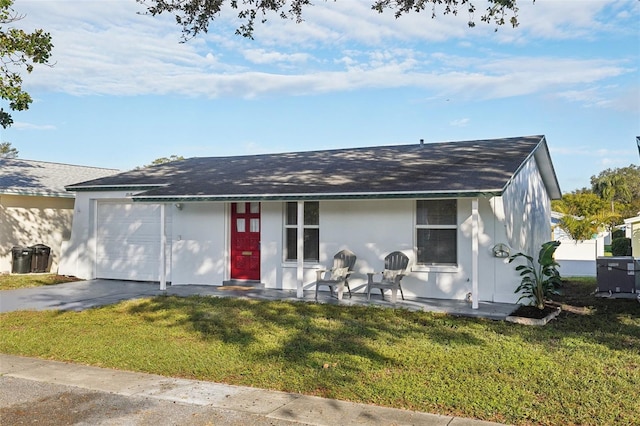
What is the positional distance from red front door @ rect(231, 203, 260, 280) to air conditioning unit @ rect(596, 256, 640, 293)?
26.6ft

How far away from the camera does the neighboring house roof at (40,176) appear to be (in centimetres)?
1700

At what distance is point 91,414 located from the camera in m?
5.21

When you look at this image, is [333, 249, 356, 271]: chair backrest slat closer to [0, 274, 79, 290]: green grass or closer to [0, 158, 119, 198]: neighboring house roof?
[0, 274, 79, 290]: green grass

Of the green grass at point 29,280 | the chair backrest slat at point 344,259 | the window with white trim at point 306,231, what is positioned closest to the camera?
the chair backrest slat at point 344,259

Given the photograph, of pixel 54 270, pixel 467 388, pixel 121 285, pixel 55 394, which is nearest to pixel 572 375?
pixel 467 388

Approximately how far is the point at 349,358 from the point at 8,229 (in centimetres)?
1435

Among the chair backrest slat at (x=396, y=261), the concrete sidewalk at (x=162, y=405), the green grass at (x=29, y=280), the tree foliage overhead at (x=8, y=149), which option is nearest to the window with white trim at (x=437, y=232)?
the chair backrest slat at (x=396, y=261)

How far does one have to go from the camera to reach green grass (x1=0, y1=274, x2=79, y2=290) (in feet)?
47.0

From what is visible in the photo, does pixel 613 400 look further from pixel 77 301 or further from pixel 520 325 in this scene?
pixel 77 301

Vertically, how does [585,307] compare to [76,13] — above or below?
below

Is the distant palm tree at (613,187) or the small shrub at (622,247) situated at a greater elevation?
the distant palm tree at (613,187)

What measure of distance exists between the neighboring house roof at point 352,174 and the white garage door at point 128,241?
75 centimetres

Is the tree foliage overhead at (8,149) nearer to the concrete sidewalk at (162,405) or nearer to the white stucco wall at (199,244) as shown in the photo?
the white stucco wall at (199,244)

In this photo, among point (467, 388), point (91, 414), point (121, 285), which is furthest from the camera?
point (121, 285)
